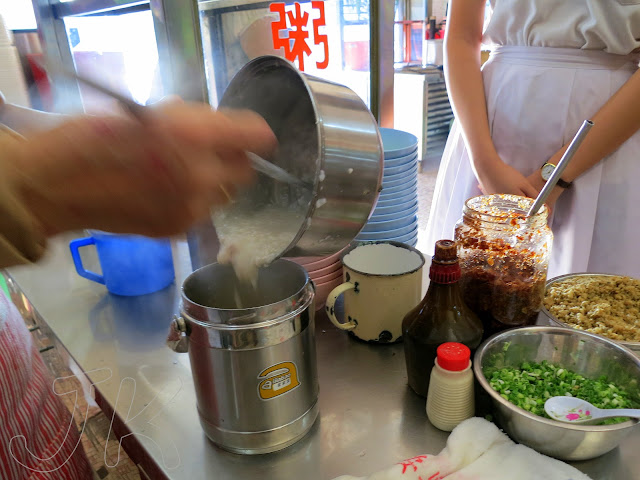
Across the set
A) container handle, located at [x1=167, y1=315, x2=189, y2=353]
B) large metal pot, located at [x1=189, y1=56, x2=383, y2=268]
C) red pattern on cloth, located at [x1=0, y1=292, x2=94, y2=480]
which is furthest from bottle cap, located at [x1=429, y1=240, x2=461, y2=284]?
red pattern on cloth, located at [x1=0, y1=292, x2=94, y2=480]

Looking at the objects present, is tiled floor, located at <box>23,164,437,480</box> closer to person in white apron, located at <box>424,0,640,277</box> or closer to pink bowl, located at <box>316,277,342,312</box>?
pink bowl, located at <box>316,277,342,312</box>

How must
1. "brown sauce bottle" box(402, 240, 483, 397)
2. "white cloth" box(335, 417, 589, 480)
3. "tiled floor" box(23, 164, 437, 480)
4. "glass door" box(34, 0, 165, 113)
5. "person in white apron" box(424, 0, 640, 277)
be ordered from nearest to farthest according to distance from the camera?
"white cloth" box(335, 417, 589, 480), "brown sauce bottle" box(402, 240, 483, 397), "tiled floor" box(23, 164, 437, 480), "glass door" box(34, 0, 165, 113), "person in white apron" box(424, 0, 640, 277)

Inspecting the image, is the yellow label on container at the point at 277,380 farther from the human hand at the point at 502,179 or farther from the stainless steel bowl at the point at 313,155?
the human hand at the point at 502,179

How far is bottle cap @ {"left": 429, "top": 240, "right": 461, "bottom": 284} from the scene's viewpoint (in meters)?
0.67

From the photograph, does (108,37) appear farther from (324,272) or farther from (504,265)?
(504,265)

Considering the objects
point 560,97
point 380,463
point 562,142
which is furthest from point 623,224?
point 380,463

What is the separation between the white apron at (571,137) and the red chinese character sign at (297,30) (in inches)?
20.1

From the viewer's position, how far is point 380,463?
64 centimetres

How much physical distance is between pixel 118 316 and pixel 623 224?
1256 millimetres

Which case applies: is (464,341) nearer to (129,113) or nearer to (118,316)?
(129,113)

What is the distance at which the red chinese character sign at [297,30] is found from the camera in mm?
1188

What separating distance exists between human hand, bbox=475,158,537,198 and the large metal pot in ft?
2.26

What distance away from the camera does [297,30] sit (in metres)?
1.23

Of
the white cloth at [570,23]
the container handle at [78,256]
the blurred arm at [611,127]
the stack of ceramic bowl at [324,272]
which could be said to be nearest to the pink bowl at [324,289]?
the stack of ceramic bowl at [324,272]
